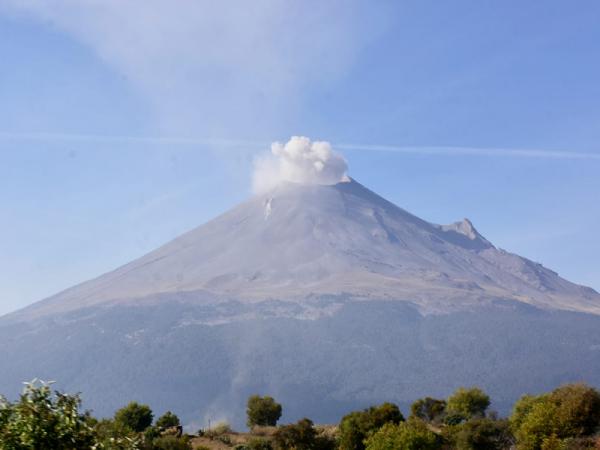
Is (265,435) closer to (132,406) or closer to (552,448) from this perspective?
(132,406)

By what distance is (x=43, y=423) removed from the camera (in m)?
18.1

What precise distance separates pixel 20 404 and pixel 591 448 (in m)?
35.8

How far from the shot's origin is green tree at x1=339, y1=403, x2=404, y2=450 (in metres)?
56.2

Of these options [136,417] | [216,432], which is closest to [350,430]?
[216,432]

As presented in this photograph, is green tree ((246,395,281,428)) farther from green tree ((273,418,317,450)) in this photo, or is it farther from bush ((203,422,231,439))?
green tree ((273,418,317,450))

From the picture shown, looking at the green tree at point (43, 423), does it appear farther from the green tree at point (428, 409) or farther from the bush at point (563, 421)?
the green tree at point (428, 409)

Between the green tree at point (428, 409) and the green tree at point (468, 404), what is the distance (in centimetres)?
122

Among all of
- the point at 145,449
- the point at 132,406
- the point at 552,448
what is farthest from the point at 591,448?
the point at 132,406

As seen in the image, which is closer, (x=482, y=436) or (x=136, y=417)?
(x=482, y=436)

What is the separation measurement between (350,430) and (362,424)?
1.77 metres

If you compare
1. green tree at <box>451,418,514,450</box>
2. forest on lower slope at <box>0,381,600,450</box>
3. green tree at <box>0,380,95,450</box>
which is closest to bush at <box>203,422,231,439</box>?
forest on lower slope at <box>0,381,600,450</box>

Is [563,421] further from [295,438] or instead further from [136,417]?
[136,417]

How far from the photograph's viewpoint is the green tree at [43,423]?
17.7 meters

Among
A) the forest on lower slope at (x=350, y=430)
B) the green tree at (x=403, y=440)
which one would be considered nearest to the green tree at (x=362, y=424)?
the forest on lower slope at (x=350, y=430)
